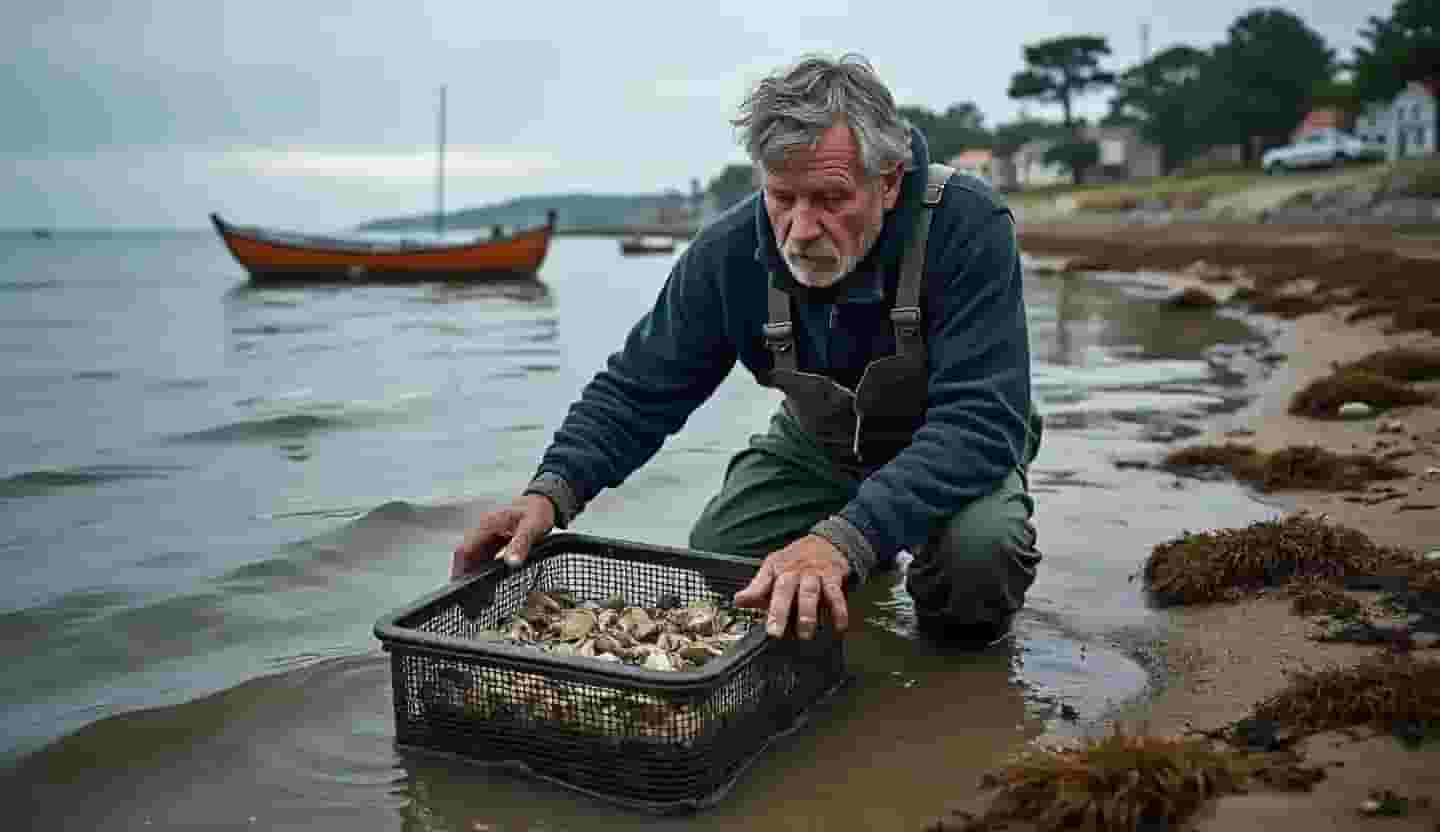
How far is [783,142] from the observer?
3141 mm

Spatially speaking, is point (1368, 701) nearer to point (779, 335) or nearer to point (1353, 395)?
point (779, 335)

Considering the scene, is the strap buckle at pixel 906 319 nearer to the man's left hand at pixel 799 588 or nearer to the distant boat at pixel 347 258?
the man's left hand at pixel 799 588

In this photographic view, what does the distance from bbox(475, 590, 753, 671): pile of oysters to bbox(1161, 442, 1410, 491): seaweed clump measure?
305cm

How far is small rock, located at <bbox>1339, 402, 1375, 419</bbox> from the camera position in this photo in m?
6.74

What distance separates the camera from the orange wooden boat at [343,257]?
35156 mm

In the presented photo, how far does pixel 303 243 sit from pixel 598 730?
114 feet

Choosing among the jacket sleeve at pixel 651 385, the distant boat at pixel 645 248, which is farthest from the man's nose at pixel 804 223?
the distant boat at pixel 645 248

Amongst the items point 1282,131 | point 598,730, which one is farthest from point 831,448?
point 1282,131

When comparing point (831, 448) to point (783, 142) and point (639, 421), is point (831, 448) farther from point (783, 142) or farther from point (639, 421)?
point (783, 142)

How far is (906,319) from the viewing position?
348 cm

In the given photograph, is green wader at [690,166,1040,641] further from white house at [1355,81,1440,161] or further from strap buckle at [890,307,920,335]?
white house at [1355,81,1440,161]

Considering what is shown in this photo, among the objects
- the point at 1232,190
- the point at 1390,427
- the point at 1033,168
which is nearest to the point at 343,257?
the point at 1232,190

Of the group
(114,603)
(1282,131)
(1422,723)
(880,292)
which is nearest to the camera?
(1422,723)

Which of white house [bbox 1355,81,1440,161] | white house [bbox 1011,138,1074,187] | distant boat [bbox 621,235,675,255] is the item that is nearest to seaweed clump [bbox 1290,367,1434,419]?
white house [bbox 1355,81,1440,161]
